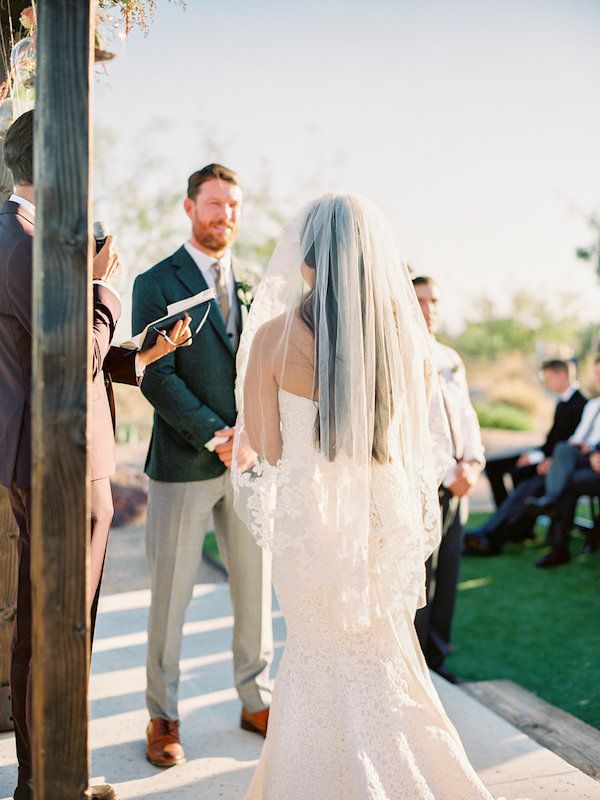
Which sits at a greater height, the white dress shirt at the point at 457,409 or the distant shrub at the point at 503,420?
the white dress shirt at the point at 457,409

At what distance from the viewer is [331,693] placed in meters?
2.60

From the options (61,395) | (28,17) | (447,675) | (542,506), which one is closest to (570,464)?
(542,506)

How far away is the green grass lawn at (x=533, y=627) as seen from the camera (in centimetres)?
454

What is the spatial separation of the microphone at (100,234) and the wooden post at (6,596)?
1251mm

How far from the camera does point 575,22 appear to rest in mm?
12367

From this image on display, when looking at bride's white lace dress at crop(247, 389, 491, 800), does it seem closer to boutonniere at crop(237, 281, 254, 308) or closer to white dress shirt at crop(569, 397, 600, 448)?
boutonniere at crop(237, 281, 254, 308)

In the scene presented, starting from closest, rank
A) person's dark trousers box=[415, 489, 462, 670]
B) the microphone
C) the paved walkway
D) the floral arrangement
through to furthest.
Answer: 1. the microphone
2. the floral arrangement
3. the paved walkway
4. person's dark trousers box=[415, 489, 462, 670]

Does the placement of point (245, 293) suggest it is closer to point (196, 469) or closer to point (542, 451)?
point (196, 469)

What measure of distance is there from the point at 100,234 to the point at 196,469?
109 cm

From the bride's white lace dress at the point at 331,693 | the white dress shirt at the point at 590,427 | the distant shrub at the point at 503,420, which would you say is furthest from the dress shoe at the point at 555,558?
the distant shrub at the point at 503,420

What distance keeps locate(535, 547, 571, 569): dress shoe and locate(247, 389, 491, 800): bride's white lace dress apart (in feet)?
14.4

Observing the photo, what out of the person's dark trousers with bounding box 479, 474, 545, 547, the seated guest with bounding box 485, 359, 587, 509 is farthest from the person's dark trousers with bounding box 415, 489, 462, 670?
the seated guest with bounding box 485, 359, 587, 509

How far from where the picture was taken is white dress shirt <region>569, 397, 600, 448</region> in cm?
709

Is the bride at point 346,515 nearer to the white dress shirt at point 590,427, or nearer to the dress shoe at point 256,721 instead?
the dress shoe at point 256,721
